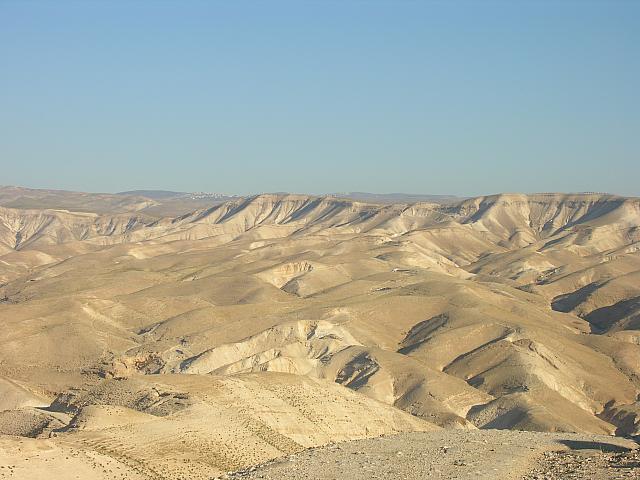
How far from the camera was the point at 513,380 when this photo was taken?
206 feet

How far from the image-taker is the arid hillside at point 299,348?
36.2 meters

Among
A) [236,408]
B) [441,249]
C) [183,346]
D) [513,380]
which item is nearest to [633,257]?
[441,249]

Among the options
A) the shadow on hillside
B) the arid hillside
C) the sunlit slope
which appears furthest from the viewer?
the sunlit slope

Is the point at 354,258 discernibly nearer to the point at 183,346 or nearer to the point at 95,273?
the point at 95,273

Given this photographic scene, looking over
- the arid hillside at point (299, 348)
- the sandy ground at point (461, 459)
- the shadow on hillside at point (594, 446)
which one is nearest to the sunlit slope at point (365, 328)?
the arid hillside at point (299, 348)

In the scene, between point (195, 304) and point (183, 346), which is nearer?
point (183, 346)

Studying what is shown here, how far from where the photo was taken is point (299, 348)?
67500 millimetres

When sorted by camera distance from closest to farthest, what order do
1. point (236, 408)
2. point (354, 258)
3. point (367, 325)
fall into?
point (236, 408), point (367, 325), point (354, 258)

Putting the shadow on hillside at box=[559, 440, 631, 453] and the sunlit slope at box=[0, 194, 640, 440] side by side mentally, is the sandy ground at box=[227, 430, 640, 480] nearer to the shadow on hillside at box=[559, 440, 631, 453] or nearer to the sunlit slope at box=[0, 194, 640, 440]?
the shadow on hillside at box=[559, 440, 631, 453]

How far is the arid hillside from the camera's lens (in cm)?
3622

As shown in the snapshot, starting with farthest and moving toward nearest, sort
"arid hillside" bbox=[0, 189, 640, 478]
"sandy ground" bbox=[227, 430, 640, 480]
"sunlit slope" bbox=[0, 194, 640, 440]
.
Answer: "sunlit slope" bbox=[0, 194, 640, 440] < "arid hillside" bbox=[0, 189, 640, 478] < "sandy ground" bbox=[227, 430, 640, 480]

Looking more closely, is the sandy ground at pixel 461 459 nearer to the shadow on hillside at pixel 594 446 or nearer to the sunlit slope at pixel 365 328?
the shadow on hillside at pixel 594 446

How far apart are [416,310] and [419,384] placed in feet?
85.0

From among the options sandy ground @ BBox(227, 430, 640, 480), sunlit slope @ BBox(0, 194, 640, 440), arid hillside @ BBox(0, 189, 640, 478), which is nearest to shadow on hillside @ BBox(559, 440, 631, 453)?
sandy ground @ BBox(227, 430, 640, 480)
